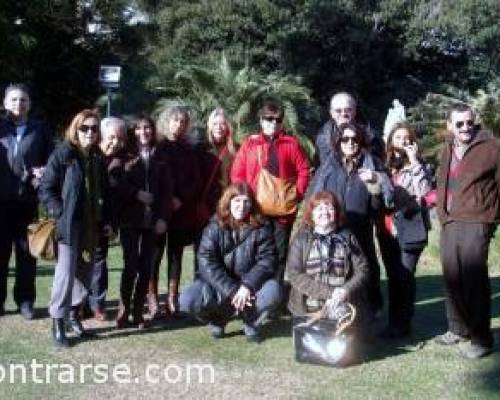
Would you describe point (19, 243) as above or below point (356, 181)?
below

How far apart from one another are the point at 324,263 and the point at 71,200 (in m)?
1.85

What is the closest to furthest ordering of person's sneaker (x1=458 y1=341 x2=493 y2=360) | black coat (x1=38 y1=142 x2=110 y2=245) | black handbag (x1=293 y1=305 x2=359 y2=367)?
black handbag (x1=293 y1=305 x2=359 y2=367), person's sneaker (x1=458 y1=341 x2=493 y2=360), black coat (x1=38 y1=142 x2=110 y2=245)

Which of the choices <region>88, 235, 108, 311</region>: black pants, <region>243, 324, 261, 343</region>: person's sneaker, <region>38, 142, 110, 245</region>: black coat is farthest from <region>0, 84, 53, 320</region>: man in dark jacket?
<region>243, 324, 261, 343</region>: person's sneaker

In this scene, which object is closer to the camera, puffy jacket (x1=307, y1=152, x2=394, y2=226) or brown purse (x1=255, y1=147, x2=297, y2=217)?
puffy jacket (x1=307, y1=152, x2=394, y2=226)

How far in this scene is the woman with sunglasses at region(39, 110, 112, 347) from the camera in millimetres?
5793

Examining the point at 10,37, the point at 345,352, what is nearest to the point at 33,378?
the point at 345,352

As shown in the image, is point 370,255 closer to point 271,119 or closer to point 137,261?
point 271,119

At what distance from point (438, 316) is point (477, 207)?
192cm

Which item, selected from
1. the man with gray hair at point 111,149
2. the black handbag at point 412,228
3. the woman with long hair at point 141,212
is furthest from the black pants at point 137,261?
the black handbag at point 412,228

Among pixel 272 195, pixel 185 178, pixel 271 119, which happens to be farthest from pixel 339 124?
pixel 185 178

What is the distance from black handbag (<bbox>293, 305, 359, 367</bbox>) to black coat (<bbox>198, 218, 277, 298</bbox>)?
75 centimetres

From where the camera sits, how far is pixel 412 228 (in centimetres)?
614

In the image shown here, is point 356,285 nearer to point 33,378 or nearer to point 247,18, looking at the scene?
point 33,378

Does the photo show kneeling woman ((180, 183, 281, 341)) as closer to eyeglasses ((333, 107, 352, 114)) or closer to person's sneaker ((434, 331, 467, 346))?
eyeglasses ((333, 107, 352, 114))
